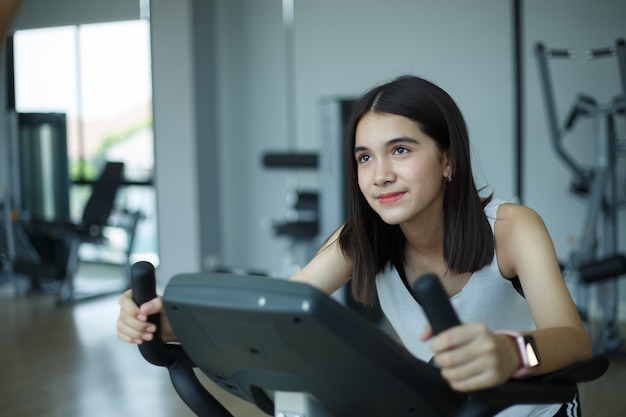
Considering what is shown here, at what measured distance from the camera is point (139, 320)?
1130 millimetres

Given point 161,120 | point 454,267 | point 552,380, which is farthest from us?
point 161,120

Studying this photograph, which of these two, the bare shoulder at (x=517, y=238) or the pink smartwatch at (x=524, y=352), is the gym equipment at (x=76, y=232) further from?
the pink smartwatch at (x=524, y=352)

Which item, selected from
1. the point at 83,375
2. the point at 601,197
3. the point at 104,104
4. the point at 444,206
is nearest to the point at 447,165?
the point at 444,206

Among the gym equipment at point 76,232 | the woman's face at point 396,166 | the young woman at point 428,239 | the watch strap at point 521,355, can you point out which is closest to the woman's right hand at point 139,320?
the young woman at point 428,239

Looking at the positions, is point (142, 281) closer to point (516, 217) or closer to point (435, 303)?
point (435, 303)

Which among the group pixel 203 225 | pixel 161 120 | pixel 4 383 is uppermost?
pixel 161 120

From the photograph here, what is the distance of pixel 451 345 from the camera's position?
0.83 metres

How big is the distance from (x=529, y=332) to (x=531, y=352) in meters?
0.06

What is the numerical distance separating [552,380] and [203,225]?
14.5ft

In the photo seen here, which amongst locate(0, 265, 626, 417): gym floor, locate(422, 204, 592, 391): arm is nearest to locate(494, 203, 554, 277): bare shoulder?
locate(422, 204, 592, 391): arm

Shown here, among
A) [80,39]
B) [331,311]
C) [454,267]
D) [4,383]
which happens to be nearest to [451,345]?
[331,311]

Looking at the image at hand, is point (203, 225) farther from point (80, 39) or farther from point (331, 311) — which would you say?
point (331, 311)

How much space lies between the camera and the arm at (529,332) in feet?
2.75

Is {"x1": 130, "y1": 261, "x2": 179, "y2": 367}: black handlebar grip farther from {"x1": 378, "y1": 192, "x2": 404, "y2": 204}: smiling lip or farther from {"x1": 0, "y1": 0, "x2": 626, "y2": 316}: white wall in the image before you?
{"x1": 0, "y1": 0, "x2": 626, "y2": 316}: white wall
